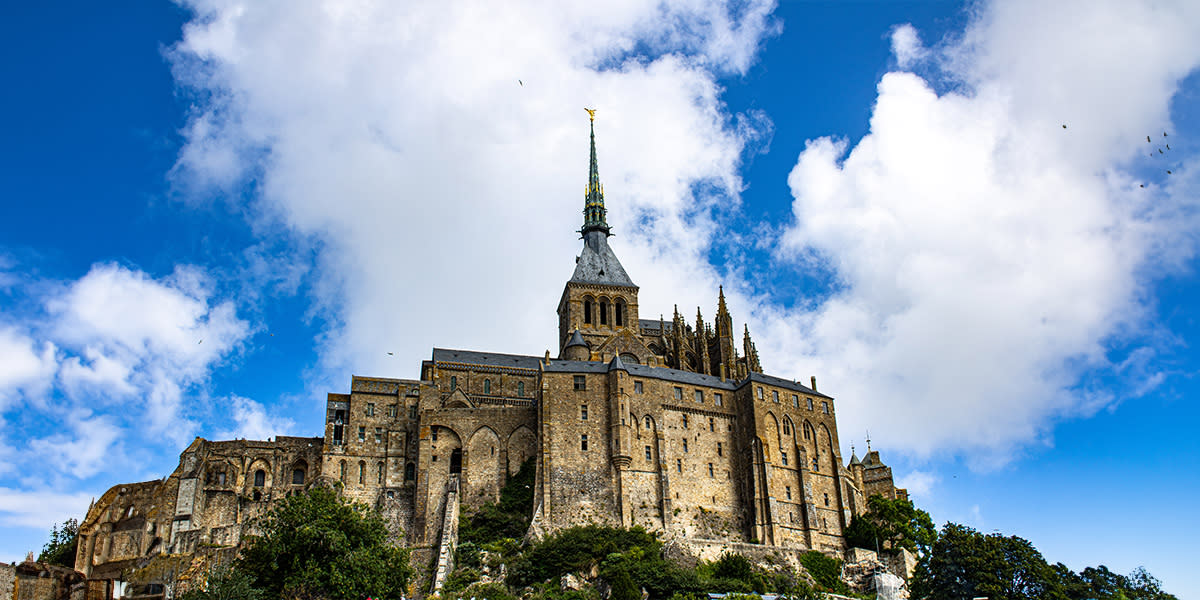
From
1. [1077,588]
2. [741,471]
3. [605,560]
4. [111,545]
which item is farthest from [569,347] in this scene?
[1077,588]

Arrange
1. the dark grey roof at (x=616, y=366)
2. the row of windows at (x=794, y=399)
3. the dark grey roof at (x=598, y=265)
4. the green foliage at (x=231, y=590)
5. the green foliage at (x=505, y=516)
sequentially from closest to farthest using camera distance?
the green foliage at (x=231, y=590) < the green foliage at (x=505, y=516) < the dark grey roof at (x=616, y=366) < the row of windows at (x=794, y=399) < the dark grey roof at (x=598, y=265)

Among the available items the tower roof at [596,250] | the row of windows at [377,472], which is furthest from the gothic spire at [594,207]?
the row of windows at [377,472]

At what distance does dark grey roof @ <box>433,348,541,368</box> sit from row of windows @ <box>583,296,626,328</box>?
679 cm

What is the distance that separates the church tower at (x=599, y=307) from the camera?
8144 cm

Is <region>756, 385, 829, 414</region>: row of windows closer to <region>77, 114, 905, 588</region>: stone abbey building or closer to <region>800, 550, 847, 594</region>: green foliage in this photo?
<region>77, 114, 905, 588</region>: stone abbey building

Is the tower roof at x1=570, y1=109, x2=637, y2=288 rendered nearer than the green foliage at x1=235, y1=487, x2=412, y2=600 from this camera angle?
No

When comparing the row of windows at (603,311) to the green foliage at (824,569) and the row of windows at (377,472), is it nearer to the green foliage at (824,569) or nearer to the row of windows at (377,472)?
the row of windows at (377,472)

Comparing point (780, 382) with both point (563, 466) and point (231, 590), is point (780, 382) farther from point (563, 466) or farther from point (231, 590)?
A: point (231, 590)

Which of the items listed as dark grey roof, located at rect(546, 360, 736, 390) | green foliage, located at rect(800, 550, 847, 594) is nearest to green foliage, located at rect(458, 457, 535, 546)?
dark grey roof, located at rect(546, 360, 736, 390)

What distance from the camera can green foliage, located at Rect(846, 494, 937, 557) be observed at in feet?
216

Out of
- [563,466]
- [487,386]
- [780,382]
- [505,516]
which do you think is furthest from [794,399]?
[487,386]

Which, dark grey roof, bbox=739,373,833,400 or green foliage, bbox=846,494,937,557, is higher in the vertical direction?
dark grey roof, bbox=739,373,833,400

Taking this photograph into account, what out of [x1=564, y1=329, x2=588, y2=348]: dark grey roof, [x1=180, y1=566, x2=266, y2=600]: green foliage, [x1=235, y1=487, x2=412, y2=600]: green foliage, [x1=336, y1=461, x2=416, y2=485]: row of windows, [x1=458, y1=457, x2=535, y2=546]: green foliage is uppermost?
[x1=564, y1=329, x2=588, y2=348]: dark grey roof

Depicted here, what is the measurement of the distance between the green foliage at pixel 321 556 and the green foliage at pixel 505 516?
37.9 feet
